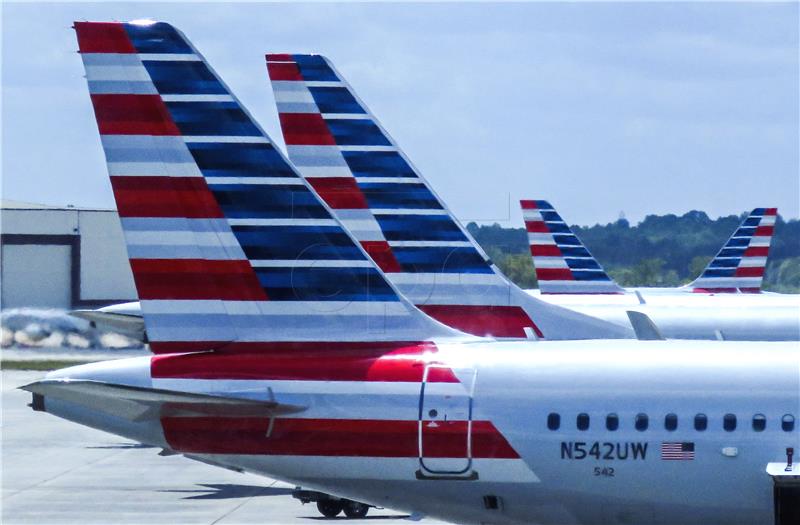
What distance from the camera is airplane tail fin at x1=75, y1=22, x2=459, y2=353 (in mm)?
17672

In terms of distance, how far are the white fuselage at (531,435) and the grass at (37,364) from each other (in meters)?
47.1

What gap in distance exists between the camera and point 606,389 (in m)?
16.3

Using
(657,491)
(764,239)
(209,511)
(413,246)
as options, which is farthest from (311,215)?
(764,239)

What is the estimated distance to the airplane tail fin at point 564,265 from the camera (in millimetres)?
55156

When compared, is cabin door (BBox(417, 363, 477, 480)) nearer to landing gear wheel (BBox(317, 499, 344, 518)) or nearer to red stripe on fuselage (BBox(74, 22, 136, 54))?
red stripe on fuselage (BBox(74, 22, 136, 54))

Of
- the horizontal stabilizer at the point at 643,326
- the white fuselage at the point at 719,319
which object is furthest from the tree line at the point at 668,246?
the horizontal stabilizer at the point at 643,326

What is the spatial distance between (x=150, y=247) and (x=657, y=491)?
22.2 feet

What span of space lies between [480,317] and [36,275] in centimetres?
6284

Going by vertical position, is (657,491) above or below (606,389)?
below

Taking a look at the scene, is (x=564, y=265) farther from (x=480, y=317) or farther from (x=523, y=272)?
(x=523, y=272)

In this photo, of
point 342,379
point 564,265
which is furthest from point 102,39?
point 564,265

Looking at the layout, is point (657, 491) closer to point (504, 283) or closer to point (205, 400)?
point (205, 400)

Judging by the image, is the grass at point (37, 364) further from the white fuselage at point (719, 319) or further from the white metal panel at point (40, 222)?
the white fuselage at point (719, 319)

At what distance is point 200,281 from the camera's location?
17656mm
